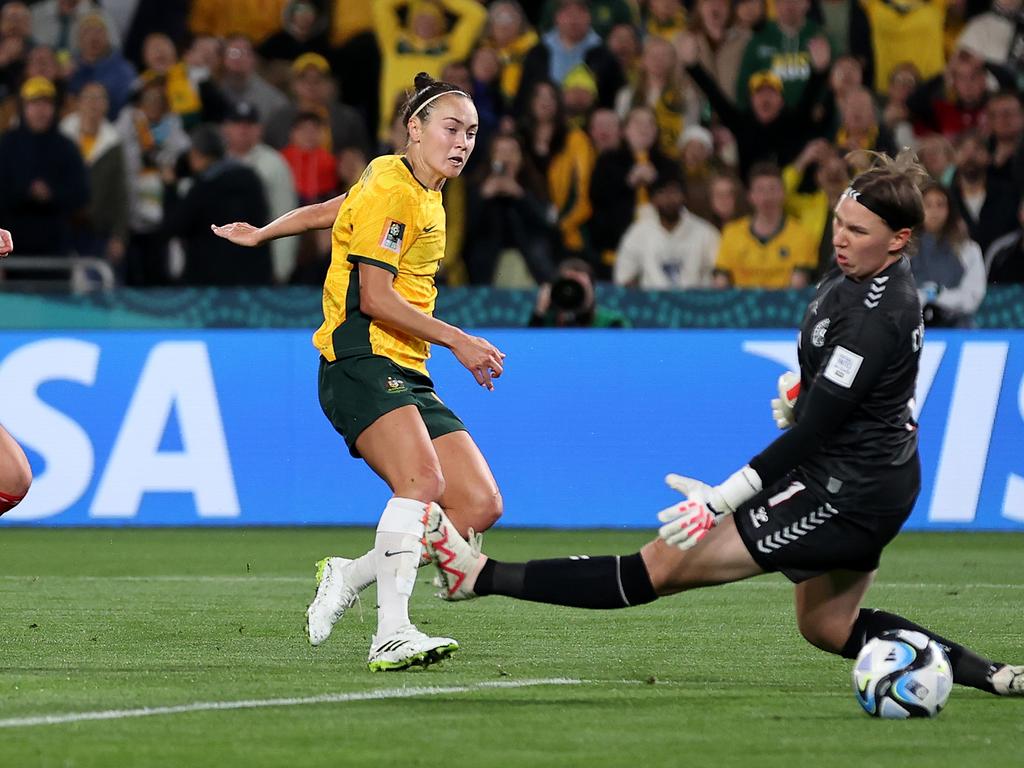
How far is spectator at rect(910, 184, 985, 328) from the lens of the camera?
1375 centimetres

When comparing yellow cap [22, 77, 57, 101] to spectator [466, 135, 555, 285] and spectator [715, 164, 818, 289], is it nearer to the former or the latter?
spectator [466, 135, 555, 285]

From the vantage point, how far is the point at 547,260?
15.1 meters

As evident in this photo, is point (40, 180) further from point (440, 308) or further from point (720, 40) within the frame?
point (720, 40)

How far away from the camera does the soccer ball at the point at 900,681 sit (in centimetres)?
586

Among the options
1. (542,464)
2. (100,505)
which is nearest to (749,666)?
(542,464)

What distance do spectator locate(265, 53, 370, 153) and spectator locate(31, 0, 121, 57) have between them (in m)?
1.83

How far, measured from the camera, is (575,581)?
6414 mm

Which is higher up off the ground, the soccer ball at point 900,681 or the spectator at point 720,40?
the spectator at point 720,40

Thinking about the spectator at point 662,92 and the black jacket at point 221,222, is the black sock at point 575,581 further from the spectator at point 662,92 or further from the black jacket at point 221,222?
the spectator at point 662,92

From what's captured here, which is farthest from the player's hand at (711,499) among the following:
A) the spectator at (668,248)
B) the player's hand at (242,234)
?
the spectator at (668,248)

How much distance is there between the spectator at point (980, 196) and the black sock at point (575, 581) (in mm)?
9109

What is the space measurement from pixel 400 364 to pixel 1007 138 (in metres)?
9.45

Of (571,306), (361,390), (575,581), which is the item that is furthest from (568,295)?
(575,581)

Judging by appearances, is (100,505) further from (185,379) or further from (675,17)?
(675,17)
